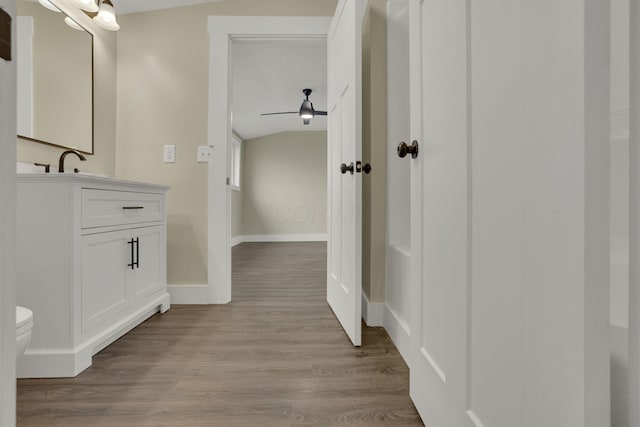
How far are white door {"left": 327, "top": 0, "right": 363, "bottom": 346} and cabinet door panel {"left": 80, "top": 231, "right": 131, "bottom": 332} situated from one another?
1127 millimetres

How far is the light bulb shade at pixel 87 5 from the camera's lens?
74.5 inches

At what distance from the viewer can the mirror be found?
1.66 metres

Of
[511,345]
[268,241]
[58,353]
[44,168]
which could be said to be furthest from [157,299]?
[268,241]

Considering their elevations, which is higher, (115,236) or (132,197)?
(132,197)

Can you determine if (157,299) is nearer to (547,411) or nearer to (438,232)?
(438,232)

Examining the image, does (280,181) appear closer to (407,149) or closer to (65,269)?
(65,269)

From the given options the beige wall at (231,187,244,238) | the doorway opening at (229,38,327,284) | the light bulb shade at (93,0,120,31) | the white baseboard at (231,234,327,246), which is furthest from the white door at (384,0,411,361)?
the white baseboard at (231,234,327,246)

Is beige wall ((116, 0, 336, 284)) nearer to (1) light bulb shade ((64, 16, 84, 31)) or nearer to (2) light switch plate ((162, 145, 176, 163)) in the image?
(2) light switch plate ((162, 145, 176, 163))

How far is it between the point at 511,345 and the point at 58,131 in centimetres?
224

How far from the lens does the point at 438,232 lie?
952 mm

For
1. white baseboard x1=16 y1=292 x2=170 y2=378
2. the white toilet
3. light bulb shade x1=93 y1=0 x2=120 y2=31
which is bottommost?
white baseboard x1=16 y1=292 x2=170 y2=378

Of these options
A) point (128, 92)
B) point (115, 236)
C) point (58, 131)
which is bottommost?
point (115, 236)

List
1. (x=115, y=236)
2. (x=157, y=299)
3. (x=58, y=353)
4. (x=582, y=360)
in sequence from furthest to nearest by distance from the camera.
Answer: (x=157, y=299) < (x=115, y=236) < (x=58, y=353) < (x=582, y=360)

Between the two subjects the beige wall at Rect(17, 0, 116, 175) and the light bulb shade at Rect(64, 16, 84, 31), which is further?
the beige wall at Rect(17, 0, 116, 175)
